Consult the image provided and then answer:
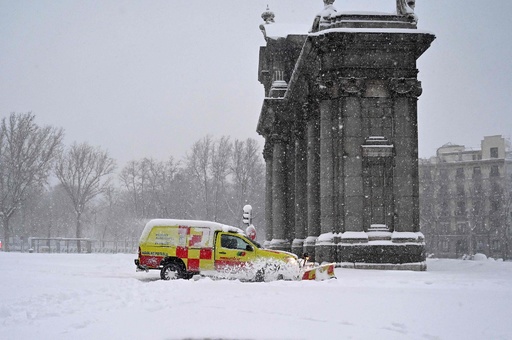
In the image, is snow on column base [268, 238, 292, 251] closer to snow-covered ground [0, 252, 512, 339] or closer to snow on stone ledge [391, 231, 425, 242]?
snow on stone ledge [391, 231, 425, 242]

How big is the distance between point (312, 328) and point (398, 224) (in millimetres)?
17433

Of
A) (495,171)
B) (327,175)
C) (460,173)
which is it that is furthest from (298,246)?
(495,171)

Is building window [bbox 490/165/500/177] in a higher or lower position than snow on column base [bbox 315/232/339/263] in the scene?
higher

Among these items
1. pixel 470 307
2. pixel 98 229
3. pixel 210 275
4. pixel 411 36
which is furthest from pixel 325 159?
pixel 98 229

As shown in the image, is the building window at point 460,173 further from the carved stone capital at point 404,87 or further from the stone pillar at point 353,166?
the stone pillar at point 353,166

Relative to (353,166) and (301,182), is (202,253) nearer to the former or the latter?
(353,166)

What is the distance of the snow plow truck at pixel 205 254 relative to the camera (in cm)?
1925

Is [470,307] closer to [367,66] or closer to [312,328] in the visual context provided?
[312,328]

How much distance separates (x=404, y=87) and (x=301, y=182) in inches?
458

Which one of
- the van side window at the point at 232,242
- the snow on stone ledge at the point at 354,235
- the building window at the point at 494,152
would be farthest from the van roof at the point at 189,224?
the building window at the point at 494,152

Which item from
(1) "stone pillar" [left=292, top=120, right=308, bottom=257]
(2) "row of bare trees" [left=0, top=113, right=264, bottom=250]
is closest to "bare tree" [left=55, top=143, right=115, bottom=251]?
(2) "row of bare trees" [left=0, top=113, right=264, bottom=250]

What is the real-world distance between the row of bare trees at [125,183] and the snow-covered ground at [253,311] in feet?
162

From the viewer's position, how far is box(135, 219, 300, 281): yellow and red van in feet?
63.7

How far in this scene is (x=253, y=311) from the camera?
1102 centimetres
